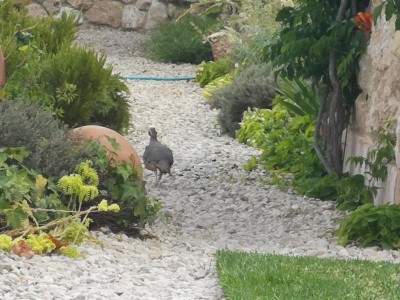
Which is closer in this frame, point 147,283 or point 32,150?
point 147,283

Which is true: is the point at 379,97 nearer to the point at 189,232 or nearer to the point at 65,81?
the point at 189,232

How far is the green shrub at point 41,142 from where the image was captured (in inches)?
234

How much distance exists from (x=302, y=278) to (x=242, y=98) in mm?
6027

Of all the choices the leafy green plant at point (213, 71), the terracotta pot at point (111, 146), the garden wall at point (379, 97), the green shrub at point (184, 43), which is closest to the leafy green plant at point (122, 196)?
the terracotta pot at point (111, 146)

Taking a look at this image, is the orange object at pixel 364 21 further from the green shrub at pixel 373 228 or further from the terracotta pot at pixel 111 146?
the terracotta pot at pixel 111 146

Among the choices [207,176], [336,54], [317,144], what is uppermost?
[336,54]

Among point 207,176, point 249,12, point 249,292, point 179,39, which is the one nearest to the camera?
point 249,292

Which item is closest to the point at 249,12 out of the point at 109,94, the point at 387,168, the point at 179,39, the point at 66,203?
the point at 179,39

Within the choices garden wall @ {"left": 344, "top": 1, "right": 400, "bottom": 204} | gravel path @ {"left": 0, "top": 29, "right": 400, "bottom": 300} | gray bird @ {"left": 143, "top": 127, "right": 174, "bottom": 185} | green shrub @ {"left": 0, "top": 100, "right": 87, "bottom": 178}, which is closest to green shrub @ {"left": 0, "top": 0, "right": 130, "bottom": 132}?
gravel path @ {"left": 0, "top": 29, "right": 400, "bottom": 300}

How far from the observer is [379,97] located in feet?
23.2

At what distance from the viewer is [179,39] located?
15.0 metres

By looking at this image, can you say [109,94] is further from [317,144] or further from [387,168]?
[387,168]

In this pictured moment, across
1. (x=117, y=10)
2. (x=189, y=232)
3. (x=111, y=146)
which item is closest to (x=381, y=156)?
(x=189, y=232)

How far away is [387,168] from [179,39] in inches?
336
